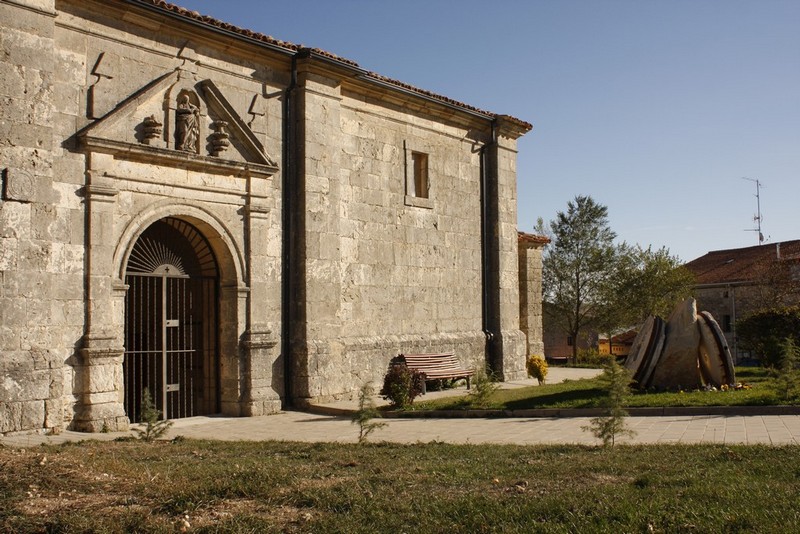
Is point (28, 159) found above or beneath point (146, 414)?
Result: above

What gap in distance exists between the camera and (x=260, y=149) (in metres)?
13.4

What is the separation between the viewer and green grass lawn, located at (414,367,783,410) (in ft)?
38.0

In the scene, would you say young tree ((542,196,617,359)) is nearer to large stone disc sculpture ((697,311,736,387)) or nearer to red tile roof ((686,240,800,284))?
red tile roof ((686,240,800,284))

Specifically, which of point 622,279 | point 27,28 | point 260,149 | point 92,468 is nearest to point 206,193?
point 260,149

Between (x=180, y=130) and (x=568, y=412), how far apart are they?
7409mm

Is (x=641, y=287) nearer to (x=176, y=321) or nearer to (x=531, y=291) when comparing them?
(x=531, y=291)

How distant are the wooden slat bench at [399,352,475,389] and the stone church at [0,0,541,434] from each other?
1.46 ft

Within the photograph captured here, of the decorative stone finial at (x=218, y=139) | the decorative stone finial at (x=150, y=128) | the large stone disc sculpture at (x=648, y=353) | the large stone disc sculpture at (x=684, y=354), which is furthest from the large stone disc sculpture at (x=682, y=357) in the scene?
the decorative stone finial at (x=150, y=128)

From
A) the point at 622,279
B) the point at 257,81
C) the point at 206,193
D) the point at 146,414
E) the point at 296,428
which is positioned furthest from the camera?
the point at 622,279

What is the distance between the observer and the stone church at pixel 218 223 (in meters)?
10.4

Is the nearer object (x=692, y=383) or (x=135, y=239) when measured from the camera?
(x=135, y=239)

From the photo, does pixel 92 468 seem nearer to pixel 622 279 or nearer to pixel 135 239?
pixel 135 239

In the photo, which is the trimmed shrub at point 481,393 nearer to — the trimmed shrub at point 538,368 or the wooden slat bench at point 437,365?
the wooden slat bench at point 437,365

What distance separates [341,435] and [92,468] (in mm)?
4218
